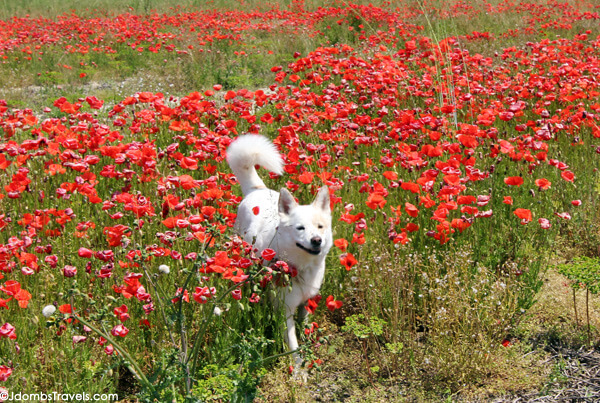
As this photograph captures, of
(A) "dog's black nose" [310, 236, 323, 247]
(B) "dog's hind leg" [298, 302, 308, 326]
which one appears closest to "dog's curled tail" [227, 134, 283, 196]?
(B) "dog's hind leg" [298, 302, 308, 326]

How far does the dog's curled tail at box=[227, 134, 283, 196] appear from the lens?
4.05m

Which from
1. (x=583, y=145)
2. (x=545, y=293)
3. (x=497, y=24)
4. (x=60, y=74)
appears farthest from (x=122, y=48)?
(x=545, y=293)

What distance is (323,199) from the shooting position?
11.1ft

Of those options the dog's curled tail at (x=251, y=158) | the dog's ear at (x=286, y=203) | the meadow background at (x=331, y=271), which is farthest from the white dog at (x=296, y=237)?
the dog's curled tail at (x=251, y=158)

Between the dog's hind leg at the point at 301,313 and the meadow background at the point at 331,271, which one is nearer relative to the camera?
the meadow background at the point at 331,271

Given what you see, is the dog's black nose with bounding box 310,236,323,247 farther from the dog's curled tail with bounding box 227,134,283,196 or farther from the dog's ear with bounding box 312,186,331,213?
the dog's curled tail with bounding box 227,134,283,196

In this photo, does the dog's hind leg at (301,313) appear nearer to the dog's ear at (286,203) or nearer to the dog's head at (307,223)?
the dog's head at (307,223)

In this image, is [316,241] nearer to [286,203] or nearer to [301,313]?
[286,203]

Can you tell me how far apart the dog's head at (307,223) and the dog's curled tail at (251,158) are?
0.83m

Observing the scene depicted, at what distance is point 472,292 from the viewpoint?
3527 millimetres

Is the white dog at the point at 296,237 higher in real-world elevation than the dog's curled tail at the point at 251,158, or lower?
lower

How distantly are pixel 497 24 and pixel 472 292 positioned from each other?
1133cm

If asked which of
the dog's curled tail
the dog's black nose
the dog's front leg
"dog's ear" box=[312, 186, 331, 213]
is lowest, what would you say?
the dog's front leg

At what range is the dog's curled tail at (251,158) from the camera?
4047mm
